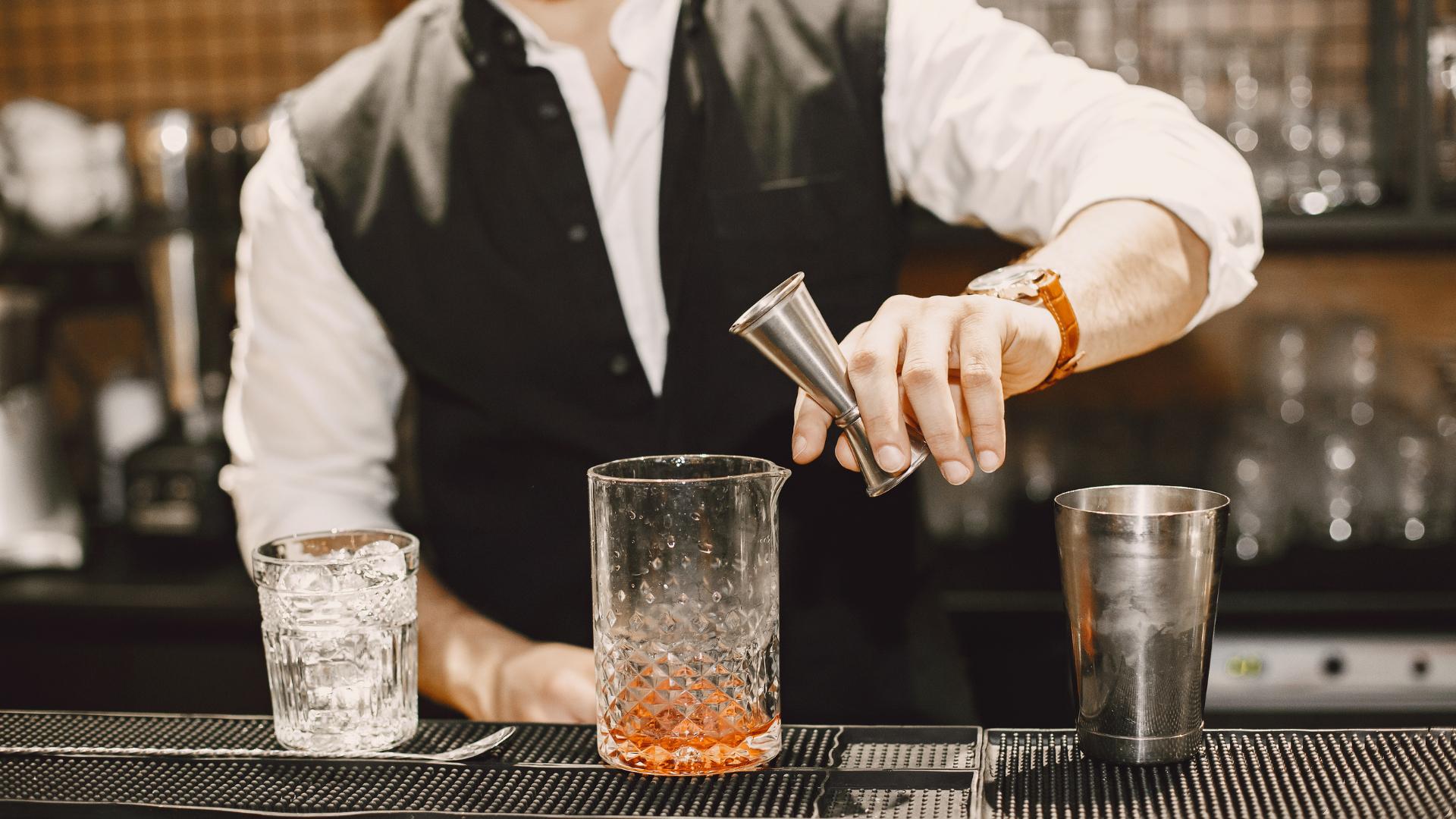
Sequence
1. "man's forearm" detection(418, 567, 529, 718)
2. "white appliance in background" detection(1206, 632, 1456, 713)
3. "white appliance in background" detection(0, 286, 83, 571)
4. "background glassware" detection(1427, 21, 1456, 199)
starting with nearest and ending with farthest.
A: "man's forearm" detection(418, 567, 529, 718) → "white appliance in background" detection(1206, 632, 1456, 713) → "background glassware" detection(1427, 21, 1456, 199) → "white appliance in background" detection(0, 286, 83, 571)

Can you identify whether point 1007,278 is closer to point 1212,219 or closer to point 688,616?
point 1212,219

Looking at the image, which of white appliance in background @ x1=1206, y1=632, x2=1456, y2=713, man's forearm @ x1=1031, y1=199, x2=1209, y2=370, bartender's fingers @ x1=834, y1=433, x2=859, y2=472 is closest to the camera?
bartender's fingers @ x1=834, y1=433, x2=859, y2=472

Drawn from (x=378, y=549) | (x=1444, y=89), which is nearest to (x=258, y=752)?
(x=378, y=549)

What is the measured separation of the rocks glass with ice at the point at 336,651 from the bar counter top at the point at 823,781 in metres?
0.03

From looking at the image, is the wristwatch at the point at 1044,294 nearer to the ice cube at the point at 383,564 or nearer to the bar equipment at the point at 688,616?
the bar equipment at the point at 688,616

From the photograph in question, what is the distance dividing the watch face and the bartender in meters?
0.36

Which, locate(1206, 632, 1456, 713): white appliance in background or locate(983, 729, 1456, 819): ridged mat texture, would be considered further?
locate(1206, 632, 1456, 713): white appliance in background

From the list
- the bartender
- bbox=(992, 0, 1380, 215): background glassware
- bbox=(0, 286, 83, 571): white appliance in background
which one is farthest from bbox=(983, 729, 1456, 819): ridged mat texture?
bbox=(0, 286, 83, 571): white appliance in background

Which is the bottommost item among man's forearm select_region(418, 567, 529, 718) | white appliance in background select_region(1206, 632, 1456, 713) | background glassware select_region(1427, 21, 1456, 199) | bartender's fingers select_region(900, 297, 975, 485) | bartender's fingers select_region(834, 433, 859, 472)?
white appliance in background select_region(1206, 632, 1456, 713)

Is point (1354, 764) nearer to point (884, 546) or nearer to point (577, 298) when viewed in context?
point (884, 546)

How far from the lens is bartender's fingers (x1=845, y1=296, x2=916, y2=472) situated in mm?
771

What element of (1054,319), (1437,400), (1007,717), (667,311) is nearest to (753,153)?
(667,311)

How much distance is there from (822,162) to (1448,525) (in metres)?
1.46

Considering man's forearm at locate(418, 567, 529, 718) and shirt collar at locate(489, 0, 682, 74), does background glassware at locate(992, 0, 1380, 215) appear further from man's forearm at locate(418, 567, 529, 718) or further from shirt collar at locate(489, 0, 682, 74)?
man's forearm at locate(418, 567, 529, 718)
